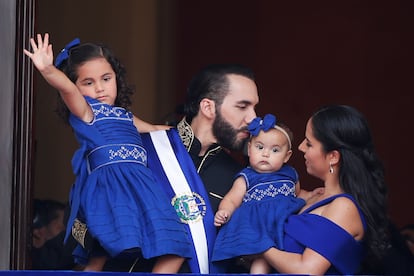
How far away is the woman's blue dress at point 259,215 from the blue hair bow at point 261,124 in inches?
4.8

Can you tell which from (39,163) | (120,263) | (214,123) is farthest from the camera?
(39,163)

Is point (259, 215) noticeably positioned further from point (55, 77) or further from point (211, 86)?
point (55, 77)

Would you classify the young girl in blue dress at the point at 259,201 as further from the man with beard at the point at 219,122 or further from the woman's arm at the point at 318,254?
the man with beard at the point at 219,122

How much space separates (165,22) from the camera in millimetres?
5902

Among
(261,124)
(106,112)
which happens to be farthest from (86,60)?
(261,124)

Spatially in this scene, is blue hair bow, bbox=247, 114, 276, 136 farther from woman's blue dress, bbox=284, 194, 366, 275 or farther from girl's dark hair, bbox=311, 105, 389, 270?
woman's blue dress, bbox=284, 194, 366, 275

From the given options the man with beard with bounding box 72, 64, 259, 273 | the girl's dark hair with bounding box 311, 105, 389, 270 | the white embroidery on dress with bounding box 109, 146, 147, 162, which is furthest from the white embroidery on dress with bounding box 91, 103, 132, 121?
the girl's dark hair with bounding box 311, 105, 389, 270

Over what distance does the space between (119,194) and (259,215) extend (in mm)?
420

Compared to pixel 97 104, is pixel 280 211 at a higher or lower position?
lower

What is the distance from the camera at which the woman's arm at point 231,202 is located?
148 inches

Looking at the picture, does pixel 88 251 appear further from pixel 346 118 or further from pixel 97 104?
pixel 346 118

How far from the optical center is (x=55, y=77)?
11.8 ft

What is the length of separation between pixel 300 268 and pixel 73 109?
2.68 feet

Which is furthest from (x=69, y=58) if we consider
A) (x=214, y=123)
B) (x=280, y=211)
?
(x=280, y=211)
